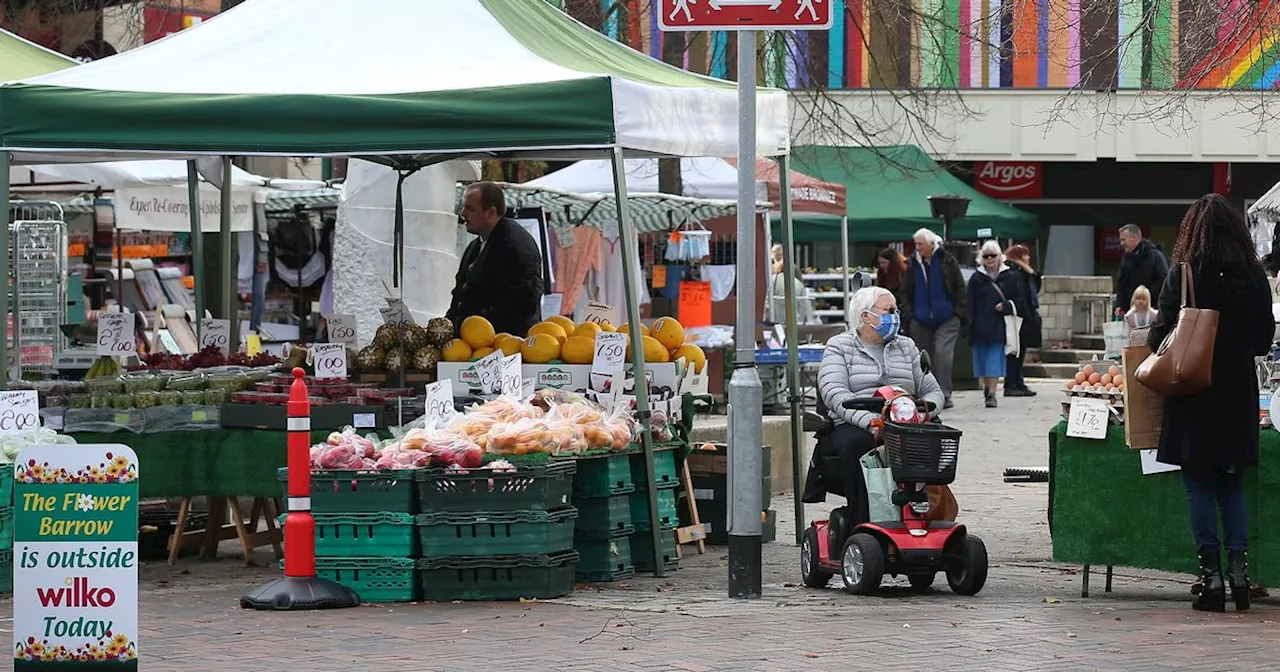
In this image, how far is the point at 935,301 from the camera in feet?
72.3

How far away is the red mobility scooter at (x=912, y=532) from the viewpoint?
927cm

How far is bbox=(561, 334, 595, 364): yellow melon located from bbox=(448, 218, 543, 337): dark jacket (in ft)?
4.19

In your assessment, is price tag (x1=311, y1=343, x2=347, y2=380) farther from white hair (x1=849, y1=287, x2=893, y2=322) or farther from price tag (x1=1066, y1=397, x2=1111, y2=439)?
price tag (x1=1066, y1=397, x2=1111, y2=439)

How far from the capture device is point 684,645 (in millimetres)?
7840

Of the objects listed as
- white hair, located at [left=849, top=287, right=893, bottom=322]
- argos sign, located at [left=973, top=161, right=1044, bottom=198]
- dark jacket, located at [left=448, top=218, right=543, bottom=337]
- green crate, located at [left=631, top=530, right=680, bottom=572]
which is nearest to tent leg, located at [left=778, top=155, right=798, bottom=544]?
white hair, located at [left=849, top=287, right=893, bottom=322]

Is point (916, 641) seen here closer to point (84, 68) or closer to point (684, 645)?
point (684, 645)

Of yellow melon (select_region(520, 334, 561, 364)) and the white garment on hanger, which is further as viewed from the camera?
the white garment on hanger

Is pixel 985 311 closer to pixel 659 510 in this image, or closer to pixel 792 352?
pixel 792 352

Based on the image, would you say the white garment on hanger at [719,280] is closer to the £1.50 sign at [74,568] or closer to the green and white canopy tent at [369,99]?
the green and white canopy tent at [369,99]

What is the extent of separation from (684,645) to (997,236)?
2399 centimetres

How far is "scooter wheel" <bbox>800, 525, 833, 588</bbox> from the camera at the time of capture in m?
9.80

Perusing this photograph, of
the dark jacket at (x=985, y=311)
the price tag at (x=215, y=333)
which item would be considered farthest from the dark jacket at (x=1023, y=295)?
the price tag at (x=215, y=333)

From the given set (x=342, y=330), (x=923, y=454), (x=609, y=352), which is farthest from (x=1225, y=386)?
(x=342, y=330)

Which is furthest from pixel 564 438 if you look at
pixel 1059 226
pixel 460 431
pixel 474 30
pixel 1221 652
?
pixel 1059 226
